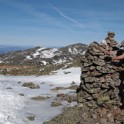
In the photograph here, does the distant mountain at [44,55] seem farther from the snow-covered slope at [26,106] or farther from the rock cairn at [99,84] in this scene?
the rock cairn at [99,84]

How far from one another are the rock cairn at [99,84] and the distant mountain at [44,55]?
248ft

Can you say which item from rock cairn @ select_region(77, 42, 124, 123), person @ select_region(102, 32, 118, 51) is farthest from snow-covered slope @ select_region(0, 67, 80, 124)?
person @ select_region(102, 32, 118, 51)

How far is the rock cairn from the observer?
76.5 ft

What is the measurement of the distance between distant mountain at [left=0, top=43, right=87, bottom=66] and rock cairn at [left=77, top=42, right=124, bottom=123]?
75.6m

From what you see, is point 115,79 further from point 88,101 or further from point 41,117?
point 41,117

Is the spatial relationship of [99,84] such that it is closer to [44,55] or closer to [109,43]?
[109,43]

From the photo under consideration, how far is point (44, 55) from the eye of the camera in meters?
128

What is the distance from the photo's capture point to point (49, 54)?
130750 millimetres

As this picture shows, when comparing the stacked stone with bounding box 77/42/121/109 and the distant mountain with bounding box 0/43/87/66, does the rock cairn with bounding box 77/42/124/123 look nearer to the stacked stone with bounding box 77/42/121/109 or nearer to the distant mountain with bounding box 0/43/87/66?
the stacked stone with bounding box 77/42/121/109

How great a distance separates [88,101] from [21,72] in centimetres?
3036

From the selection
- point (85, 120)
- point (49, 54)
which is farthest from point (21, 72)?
point (49, 54)

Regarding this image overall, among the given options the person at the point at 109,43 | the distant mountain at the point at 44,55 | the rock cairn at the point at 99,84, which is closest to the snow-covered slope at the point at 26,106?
the rock cairn at the point at 99,84

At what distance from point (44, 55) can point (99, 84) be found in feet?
344

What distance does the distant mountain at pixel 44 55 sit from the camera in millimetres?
109625
